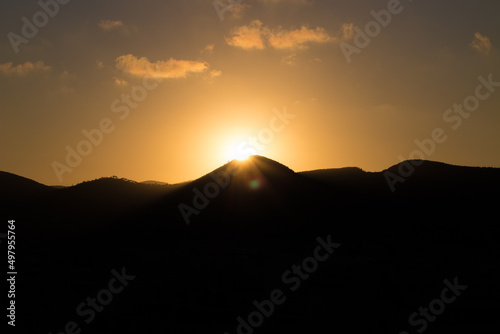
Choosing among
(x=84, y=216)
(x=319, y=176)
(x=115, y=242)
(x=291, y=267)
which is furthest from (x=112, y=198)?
(x=291, y=267)

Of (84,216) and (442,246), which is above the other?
(84,216)

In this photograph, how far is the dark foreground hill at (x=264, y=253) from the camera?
1036cm

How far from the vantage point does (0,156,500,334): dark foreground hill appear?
10359 millimetres

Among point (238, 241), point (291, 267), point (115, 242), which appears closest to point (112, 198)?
point (115, 242)

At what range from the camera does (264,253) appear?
15.1 meters

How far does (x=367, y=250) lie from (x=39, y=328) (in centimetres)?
1066

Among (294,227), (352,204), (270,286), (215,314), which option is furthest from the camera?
(352,204)

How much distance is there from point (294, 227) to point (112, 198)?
Result: 12.5 metres

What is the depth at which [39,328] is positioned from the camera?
9.68 meters

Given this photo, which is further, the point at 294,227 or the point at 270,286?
the point at 294,227

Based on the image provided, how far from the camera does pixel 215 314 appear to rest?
10.6 metres

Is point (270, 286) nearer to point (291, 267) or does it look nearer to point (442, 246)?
point (291, 267)

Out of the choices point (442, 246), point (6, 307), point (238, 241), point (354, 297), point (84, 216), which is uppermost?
point (84, 216)

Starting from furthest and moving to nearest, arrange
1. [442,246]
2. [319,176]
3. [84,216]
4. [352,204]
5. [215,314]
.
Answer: [319,176], [84,216], [352,204], [442,246], [215,314]
